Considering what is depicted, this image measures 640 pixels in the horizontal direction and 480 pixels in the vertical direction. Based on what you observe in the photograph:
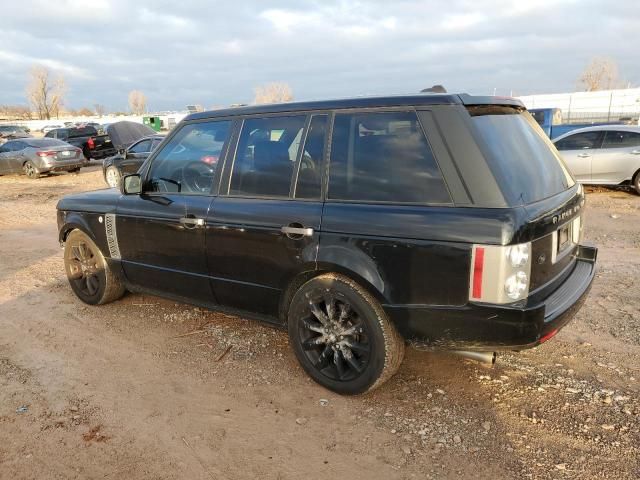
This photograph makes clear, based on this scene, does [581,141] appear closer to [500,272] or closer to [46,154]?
[500,272]

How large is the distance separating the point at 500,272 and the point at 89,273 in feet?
13.2

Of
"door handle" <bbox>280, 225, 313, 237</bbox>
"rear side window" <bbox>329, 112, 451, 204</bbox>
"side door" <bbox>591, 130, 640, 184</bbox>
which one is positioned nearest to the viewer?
"rear side window" <bbox>329, 112, 451, 204</bbox>

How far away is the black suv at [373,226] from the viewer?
8.86ft

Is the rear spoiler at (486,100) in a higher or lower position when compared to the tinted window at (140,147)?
higher

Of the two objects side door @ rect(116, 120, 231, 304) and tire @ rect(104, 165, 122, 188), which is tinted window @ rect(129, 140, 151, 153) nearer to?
tire @ rect(104, 165, 122, 188)

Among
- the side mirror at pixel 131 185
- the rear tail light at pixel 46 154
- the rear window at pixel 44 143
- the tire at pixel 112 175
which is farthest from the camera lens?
the rear window at pixel 44 143

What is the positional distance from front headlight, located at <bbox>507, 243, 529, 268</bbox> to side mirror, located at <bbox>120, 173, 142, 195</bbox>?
3.06 metres

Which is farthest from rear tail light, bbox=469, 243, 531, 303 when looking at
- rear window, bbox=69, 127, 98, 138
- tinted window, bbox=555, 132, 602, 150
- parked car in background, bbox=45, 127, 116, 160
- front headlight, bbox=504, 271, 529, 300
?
rear window, bbox=69, 127, 98, 138

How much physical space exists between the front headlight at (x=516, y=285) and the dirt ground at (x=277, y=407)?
865 mm

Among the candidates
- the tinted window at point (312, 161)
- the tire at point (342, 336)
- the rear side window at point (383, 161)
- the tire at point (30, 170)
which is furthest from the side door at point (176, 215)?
the tire at point (30, 170)

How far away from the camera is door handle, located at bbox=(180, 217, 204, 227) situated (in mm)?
3791

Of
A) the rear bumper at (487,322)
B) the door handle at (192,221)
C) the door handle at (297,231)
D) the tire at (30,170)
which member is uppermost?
the door handle at (297,231)

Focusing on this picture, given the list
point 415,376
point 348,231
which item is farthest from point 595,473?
point 348,231

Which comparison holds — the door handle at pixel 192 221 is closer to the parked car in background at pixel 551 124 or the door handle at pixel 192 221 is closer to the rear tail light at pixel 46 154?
the parked car in background at pixel 551 124
